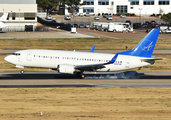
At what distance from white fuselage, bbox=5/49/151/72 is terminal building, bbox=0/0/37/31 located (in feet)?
302

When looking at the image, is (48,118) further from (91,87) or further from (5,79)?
(5,79)

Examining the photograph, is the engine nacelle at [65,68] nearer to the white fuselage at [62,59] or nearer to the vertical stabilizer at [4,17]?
the white fuselage at [62,59]

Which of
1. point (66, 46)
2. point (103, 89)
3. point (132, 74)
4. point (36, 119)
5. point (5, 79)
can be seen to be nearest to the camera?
point (36, 119)

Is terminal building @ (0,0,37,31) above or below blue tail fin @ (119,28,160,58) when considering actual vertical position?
above

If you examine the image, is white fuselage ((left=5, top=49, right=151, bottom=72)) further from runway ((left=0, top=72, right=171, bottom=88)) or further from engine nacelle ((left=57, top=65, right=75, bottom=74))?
runway ((left=0, top=72, right=171, bottom=88))

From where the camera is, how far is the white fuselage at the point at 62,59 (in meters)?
45.2

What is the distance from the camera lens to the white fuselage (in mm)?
45156

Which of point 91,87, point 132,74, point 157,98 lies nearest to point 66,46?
point 132,74

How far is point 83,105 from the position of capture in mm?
31297

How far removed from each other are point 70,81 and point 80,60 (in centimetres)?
371

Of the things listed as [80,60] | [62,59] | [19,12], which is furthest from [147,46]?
[19,12]

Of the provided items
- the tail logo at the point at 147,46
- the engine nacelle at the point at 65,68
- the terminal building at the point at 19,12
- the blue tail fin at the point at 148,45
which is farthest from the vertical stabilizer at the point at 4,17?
the tail logo at the point at 147,46

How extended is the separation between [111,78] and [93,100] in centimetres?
1521

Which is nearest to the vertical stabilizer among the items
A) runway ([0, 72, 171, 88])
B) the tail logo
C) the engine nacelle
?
runway ([0, 72, 171, 88])
